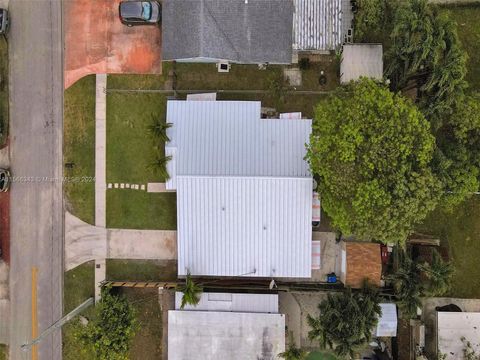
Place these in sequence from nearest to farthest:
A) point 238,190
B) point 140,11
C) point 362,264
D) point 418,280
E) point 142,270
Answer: point 418,280 < point 238,190 < point 362,264 < point 140,11 < point 142,270

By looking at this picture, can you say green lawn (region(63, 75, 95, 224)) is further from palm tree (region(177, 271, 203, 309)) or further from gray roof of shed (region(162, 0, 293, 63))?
palm tree (region(177, 271, 203, 309))

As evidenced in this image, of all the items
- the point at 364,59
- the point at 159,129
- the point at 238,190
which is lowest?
the point at 238,190

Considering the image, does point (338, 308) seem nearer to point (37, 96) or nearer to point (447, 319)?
point (447, 319)

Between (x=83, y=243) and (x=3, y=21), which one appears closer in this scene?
(x=3, y=21)

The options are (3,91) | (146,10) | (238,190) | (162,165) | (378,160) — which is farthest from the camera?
(3,91)

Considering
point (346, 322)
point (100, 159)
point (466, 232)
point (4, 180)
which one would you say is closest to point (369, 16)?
point (466, 232)

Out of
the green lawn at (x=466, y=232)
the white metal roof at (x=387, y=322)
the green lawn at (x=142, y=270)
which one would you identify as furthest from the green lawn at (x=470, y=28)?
the green lawn at (x=142, y=270)

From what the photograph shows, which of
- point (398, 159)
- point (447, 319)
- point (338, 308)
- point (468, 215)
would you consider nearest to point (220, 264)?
point (338, 308)

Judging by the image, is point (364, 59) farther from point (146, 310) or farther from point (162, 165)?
point (146, 310)

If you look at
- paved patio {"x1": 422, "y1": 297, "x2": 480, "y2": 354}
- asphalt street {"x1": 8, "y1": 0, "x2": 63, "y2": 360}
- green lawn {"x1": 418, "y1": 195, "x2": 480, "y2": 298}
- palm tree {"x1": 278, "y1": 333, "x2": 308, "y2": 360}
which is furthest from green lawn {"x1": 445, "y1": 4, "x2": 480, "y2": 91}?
asphalt street {"x1": 8, "y1": 0, "x2": 63, "y2": 360}
